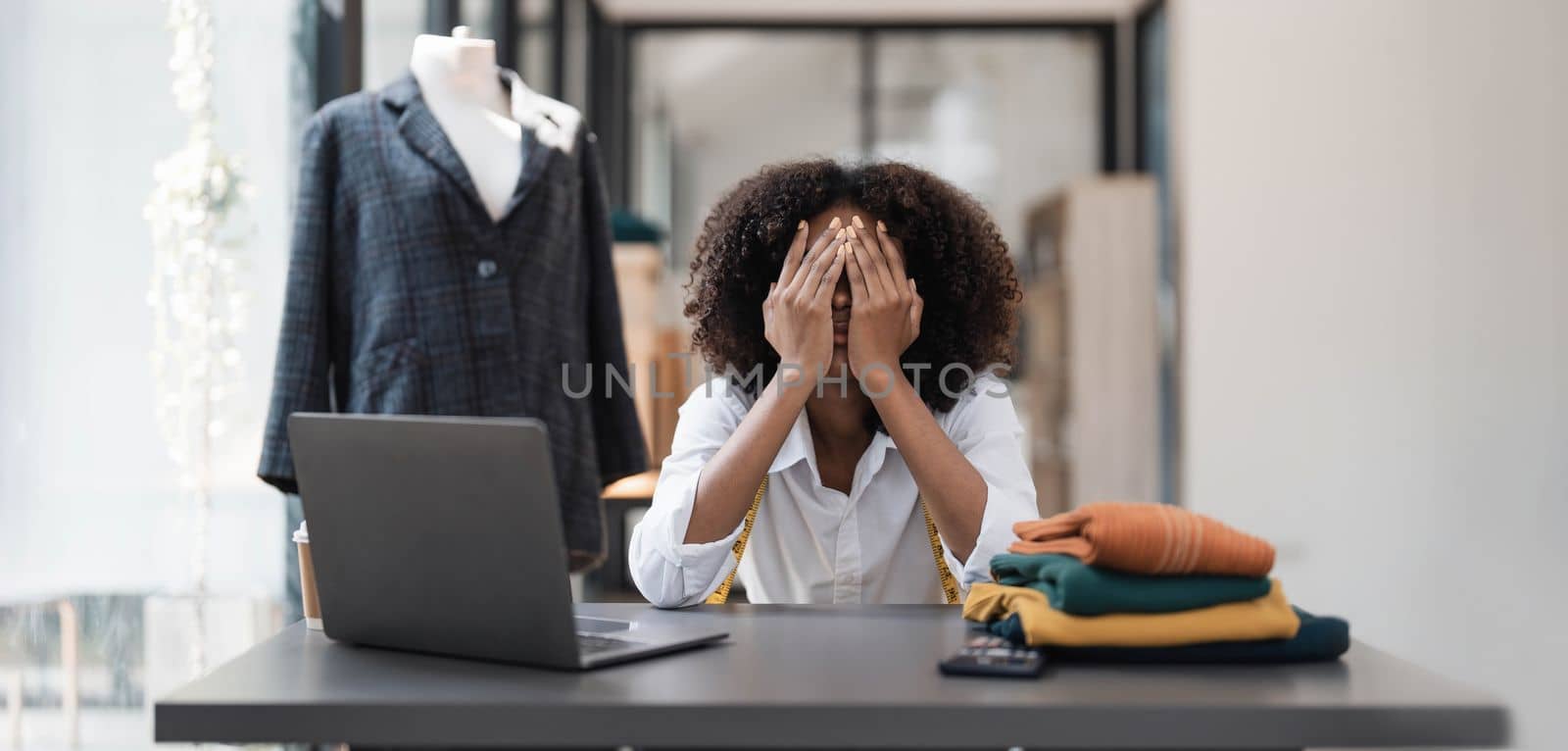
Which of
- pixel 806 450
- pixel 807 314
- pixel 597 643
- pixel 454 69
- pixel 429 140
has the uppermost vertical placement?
pixel 454 69

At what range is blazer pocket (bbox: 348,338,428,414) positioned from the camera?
185cm

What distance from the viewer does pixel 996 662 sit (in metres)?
0.88

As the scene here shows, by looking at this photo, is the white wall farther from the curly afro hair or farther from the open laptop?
the open laptop

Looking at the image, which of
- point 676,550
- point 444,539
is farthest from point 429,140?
point 444,539

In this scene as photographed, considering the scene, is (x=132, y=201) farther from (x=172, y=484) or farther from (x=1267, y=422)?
(x=1267, y=422)

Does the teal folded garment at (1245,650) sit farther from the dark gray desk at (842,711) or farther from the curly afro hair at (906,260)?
the curly afro hair at (906,260)

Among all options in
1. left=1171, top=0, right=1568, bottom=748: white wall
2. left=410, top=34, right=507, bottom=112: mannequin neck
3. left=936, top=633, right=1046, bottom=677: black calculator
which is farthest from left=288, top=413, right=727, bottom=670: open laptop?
left=1171, top=0, right=1568, bottom=748: white wall

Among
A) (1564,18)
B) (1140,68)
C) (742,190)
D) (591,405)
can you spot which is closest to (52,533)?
(591,405)

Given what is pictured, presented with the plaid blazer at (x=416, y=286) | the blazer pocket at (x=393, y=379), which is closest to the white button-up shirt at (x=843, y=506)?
the plaid blazer at (x=416, y=286)

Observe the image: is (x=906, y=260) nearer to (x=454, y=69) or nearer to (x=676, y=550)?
(x=676, y=550)

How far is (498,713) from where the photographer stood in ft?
2.58

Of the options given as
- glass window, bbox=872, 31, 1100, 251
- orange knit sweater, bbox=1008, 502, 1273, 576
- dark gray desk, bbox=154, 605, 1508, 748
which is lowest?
dark gray desk, bbox=154, 605, 1508, 748

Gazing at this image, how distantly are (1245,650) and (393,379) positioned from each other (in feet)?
4.27

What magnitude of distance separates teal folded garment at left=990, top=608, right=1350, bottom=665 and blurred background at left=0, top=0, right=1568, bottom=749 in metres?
0.16
